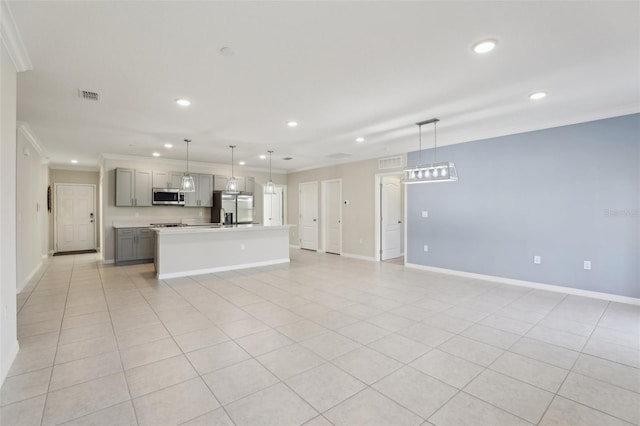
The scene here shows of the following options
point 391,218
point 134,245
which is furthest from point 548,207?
point 134,245

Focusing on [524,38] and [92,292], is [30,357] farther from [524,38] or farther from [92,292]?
[524,38]

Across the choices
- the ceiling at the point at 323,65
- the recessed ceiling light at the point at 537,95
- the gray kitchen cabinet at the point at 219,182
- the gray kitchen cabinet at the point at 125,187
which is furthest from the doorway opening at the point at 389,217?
the gray kitchen cabinet at the point at 125,187

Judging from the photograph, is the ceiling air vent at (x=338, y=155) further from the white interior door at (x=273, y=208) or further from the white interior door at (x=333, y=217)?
the white interior door at (x=273, y=208)

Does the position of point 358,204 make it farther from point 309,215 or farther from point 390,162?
point 309,215

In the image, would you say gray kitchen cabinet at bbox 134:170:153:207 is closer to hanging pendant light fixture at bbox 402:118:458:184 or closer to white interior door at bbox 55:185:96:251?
white interior door at bbox 55:185:96:251

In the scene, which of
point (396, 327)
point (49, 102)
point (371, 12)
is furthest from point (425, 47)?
point (49, 102)

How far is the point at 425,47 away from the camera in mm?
2424

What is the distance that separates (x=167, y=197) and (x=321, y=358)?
6.41 m

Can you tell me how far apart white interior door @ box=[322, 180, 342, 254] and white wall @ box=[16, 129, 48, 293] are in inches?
245

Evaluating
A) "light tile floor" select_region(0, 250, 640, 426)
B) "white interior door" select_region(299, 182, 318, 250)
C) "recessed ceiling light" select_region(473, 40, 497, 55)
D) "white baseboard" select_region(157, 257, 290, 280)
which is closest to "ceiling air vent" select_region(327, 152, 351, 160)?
"white interior door" select_region(299, 182, 318, 250)

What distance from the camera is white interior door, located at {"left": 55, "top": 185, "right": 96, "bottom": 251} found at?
8.64m

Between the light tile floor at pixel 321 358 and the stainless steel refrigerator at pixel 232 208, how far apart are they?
11.4 feet

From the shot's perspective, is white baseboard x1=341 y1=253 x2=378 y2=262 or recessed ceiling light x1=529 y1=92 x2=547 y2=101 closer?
recessed ceiling light x1=529 y1=92 x2=547 y2=101

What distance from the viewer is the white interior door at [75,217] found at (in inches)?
340
